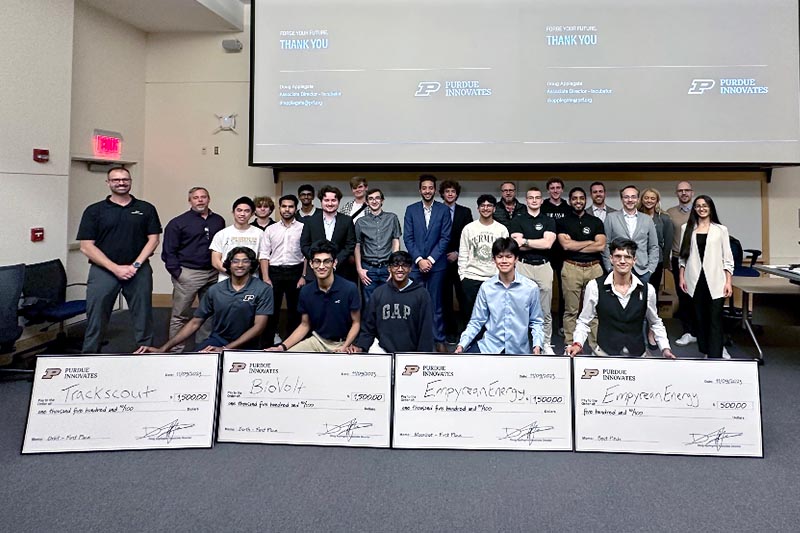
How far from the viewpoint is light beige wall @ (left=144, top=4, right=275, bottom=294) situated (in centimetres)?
606

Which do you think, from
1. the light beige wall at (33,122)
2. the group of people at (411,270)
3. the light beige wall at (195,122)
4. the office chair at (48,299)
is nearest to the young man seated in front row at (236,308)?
the group of people at (411,270)

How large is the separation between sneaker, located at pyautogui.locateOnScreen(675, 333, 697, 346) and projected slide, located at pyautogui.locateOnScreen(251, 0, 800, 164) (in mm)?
1803

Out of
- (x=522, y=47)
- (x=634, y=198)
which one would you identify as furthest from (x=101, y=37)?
(x=634, y=198)

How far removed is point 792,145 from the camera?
16.4ft

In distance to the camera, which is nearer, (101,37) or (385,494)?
(385,494)

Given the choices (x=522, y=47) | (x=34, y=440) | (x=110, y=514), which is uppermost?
(x=522, y=47)

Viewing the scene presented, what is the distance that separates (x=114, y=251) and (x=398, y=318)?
227 centimetres

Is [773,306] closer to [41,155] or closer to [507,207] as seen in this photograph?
[507,207]

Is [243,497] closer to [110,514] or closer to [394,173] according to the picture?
[110,514]

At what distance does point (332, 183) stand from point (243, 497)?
4.30 m

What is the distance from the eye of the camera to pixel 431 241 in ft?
13.8

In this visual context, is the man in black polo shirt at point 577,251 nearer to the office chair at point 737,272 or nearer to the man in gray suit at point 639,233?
the man in gray suit at point 639,233
